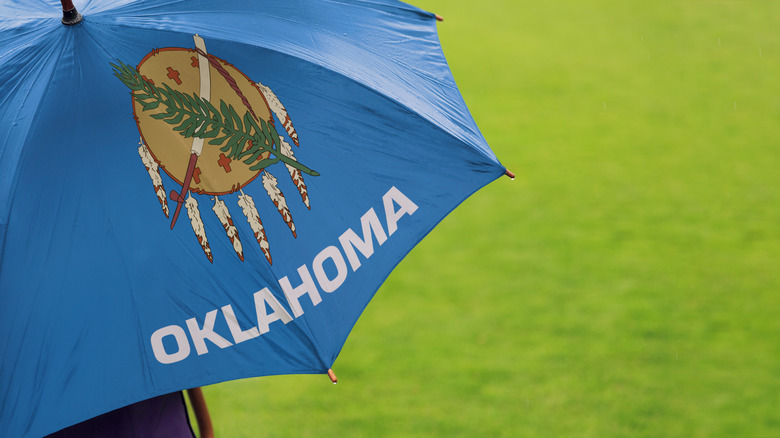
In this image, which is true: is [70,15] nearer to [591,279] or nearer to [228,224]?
[228,224]

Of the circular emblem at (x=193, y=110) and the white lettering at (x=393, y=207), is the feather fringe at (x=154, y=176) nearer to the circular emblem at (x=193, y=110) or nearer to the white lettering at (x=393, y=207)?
the circular emblem at (x=193, y=110)

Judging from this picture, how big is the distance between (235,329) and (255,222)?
227 mm

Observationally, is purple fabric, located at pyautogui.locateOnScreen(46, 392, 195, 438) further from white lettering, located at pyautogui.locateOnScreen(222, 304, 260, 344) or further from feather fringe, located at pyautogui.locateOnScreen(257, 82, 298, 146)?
feather fringe, located at pyautogui.locateOnScreen(257, 82, 298, 146)

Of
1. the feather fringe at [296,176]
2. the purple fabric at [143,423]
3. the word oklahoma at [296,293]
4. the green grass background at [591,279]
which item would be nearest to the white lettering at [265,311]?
the word oklahoma at [296,293]

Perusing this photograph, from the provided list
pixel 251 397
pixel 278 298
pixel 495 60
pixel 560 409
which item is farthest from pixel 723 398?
pixel 495 60

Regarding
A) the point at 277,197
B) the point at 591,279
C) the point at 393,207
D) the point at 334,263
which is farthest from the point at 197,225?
the point at 591,279

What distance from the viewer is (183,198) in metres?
1.55

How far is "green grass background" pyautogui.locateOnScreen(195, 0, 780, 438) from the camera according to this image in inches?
124

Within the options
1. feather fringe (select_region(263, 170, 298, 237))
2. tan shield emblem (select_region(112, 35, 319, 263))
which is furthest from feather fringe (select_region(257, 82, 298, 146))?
feather fringe (select_region(263, 170, 298, 237))

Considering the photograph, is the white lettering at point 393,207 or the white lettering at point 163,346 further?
the white lettering at point 393,207

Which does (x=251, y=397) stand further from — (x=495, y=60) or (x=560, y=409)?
(x=495, y=60)

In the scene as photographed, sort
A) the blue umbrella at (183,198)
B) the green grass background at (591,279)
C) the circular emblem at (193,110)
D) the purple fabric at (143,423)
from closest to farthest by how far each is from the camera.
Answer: the blue umbrella at (183,198)
the circular emblem at (193,110)
the purple fabric at (143,423)
the green grass background at (591,279)

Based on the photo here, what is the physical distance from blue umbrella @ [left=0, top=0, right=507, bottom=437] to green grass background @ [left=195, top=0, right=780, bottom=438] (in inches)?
64.0

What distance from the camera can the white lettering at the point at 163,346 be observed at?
1.49m
